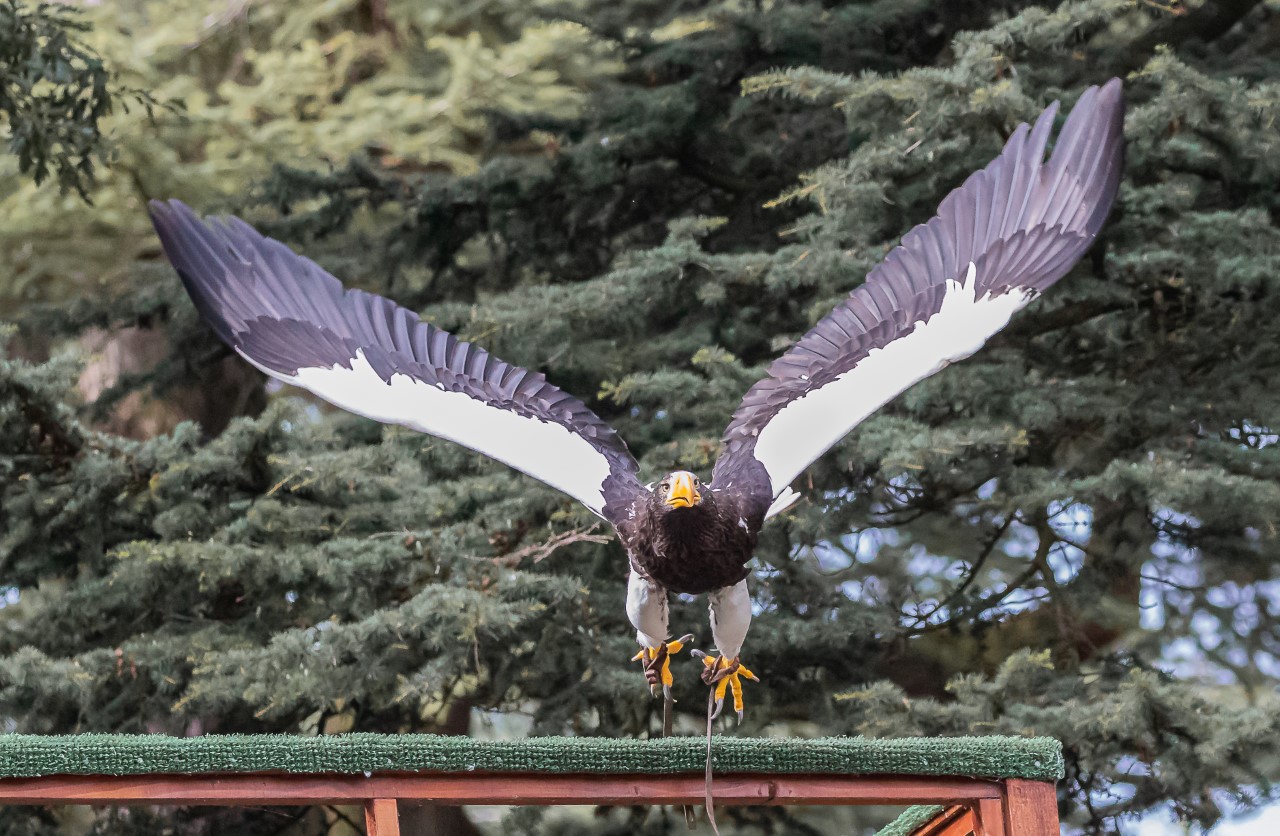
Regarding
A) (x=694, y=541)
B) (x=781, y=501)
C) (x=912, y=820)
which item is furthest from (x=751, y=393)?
(x=912, y=820)

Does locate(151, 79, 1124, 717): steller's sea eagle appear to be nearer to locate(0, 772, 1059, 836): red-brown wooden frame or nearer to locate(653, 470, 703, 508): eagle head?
locate(653, 470, 703, 508): eagle head

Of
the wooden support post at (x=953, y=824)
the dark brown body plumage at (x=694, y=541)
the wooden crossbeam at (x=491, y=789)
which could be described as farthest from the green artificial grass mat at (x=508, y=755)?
the dark brown body plumage at (x=694, y=541)

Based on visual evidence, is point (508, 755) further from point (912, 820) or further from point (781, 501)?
point (912, 820)

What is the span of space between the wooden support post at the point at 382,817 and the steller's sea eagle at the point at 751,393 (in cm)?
98

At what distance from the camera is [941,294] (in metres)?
4.18

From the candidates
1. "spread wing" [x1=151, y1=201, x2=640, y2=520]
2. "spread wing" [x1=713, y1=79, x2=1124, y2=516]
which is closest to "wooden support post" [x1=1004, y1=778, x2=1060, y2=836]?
"spread wing" [x1=713, y1=79, x2=1124, y2=516]

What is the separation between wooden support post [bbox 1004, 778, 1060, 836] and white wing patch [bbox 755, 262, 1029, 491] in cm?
100

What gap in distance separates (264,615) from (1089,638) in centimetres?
374

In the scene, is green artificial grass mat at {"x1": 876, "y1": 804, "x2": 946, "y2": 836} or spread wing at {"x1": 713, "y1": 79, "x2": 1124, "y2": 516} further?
green artificial grass mat at {"x1": 876, "y1": 804, "x2": 946, "y2": 836}

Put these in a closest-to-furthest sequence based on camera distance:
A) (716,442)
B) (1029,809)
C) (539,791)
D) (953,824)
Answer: (539,791) → (1029,809) → (953,824) → (716,442)

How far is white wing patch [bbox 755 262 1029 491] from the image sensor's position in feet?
12.9

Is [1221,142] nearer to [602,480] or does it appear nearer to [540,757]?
[602,480]

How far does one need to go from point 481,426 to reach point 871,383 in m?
1.01

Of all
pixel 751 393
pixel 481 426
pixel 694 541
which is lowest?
pixel 694 541
